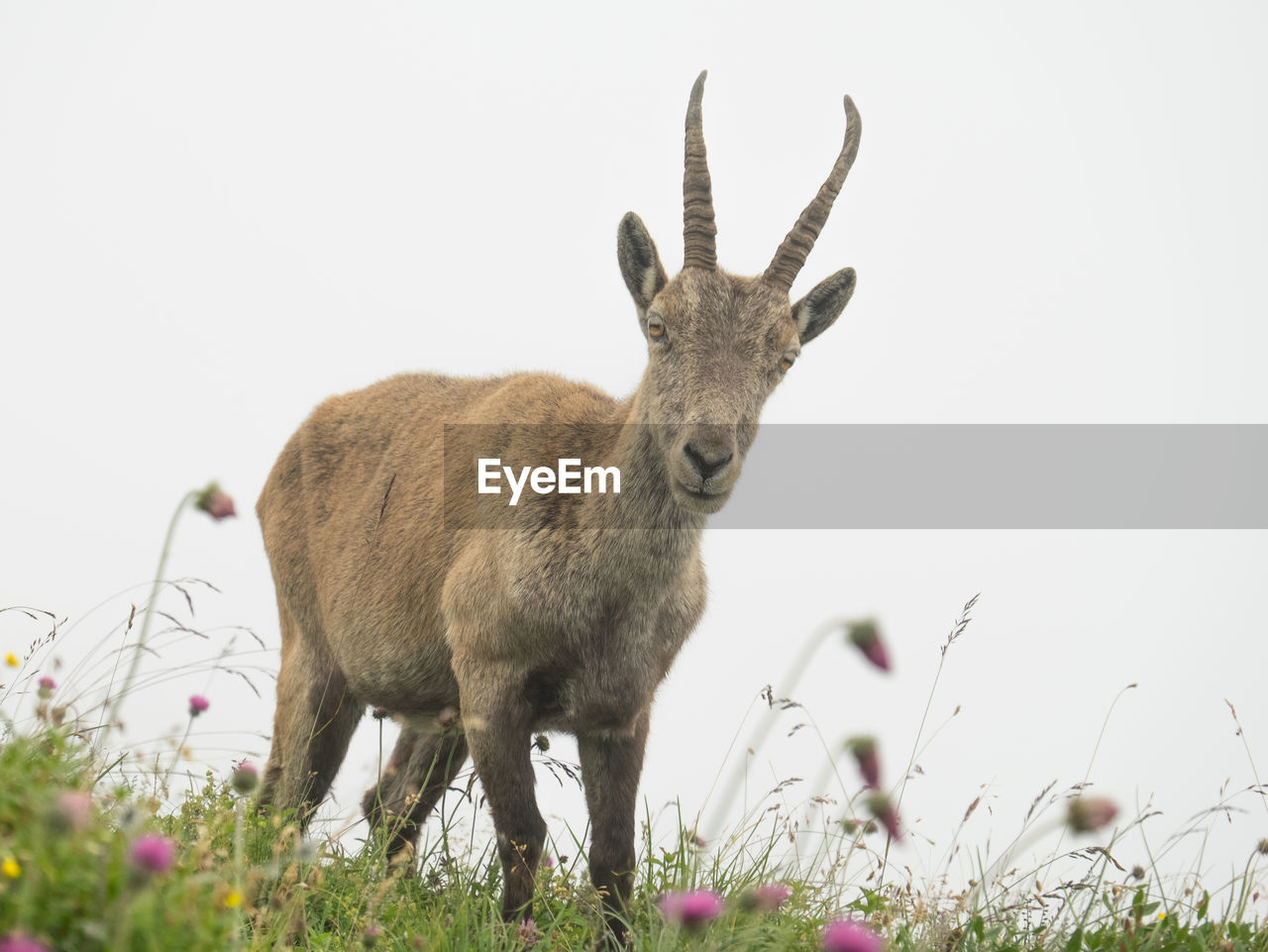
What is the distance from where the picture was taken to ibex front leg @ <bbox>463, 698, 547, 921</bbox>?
214 inches

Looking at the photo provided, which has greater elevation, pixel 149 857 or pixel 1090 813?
pixel 1090 813

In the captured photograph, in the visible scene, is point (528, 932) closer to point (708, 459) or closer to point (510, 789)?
point (510, 789)

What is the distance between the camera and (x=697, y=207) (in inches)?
241

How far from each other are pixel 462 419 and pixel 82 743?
11.6 ft

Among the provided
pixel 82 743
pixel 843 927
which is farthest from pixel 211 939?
pixel 82 743

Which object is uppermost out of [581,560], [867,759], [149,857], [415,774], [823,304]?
[823,304]

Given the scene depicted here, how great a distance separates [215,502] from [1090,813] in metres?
2.31

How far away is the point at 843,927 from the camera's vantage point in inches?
94.6

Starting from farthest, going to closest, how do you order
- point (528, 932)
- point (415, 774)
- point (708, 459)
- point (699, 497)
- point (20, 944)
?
point (415, 774)
point (699, 497)
point (708, 459)
point (528, 932)
point (20, 944)

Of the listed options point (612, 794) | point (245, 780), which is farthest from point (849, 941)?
point (612, 794)

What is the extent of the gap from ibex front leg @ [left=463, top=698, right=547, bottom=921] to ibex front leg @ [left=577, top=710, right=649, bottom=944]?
0.38 metres

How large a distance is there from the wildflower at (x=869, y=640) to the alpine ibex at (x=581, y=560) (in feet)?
6.83

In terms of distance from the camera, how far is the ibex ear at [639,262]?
20.3 ft

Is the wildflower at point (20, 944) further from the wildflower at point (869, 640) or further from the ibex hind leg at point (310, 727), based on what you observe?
the ibex hind leg at point (310, 727)
